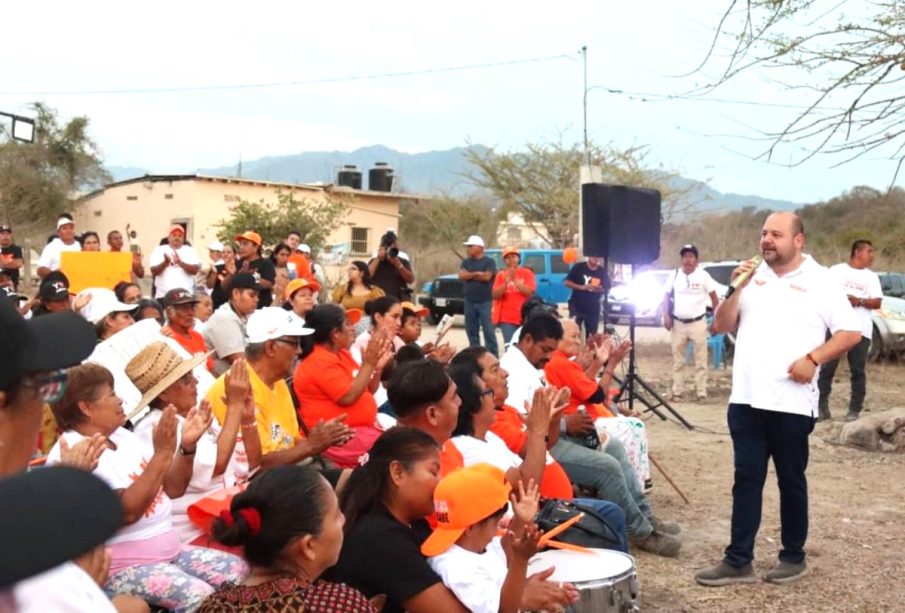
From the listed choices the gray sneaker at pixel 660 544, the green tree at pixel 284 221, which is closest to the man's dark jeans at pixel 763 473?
the gray sneaker at pixel 660 544

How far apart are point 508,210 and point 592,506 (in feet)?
110

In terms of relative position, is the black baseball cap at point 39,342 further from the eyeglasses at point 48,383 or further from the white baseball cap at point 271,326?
the white baseball cap at point 271,326

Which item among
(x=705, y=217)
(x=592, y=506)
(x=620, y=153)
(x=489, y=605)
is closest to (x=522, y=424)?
(x=592, y=506)

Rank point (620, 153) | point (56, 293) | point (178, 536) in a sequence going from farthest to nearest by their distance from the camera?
1. point (620, 153)
2. point (56, 293)
3. point (178, 536)

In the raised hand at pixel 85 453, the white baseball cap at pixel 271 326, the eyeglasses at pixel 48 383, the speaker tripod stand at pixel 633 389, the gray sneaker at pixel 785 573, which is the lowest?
the gray sneaker at pixel 785 573

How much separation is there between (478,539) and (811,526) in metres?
4.14

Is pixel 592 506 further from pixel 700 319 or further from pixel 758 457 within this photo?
pixel 700 319

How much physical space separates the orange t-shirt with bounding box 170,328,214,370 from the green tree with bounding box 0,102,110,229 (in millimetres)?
25631

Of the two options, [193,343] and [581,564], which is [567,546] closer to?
[581,564]

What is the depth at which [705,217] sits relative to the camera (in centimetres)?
4128

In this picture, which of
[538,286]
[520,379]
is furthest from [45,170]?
[520,379]

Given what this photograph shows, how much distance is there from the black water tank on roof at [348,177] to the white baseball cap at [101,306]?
29.5m

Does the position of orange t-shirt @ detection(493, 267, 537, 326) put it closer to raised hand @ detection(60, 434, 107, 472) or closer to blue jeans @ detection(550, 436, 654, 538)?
blue jeans @ detection(550, 436, 654, 538)

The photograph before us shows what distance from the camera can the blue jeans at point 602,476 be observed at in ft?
19.2
